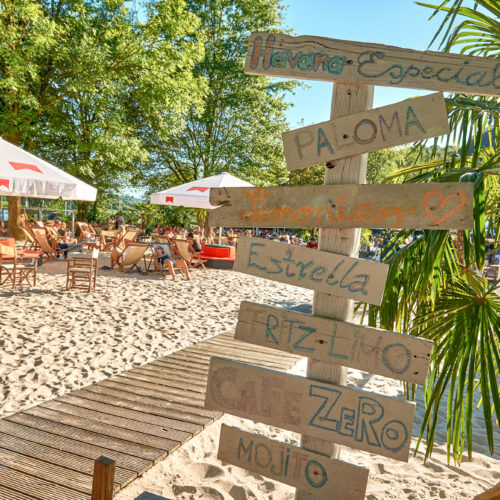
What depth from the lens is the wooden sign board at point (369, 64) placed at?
149cm

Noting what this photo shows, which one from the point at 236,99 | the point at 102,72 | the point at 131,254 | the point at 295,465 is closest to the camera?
the point at 295,465

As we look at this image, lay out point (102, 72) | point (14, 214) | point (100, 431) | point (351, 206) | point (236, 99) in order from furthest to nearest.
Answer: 1. point (236, 99)
2. point (14, 214)
3. point (102, 72)
4. point (100, 431)
5. point (351, 206)

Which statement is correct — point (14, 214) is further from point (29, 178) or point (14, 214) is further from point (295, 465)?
point (295, 465)

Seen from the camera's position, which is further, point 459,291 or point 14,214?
point 14,214

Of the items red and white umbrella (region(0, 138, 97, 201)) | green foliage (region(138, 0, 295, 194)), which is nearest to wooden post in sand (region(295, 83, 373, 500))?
red and white umbrella (region(0, 138, 97, 201))

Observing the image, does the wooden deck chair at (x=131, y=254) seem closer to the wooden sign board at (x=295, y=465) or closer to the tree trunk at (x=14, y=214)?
the tree trunk at (x=14, y=214)

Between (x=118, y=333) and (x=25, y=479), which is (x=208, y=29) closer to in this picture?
(x=118, y=333)

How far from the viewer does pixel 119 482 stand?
2.23 metres

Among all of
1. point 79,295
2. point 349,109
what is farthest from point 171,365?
point 79,295

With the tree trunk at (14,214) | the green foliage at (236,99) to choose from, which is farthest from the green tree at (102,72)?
the green foliage at (236,99)

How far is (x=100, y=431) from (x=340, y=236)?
2248 millimetres

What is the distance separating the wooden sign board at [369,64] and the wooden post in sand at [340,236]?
7cm

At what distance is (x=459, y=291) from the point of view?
81.5 inches

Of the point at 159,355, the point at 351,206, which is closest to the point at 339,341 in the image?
the point at 351,206
